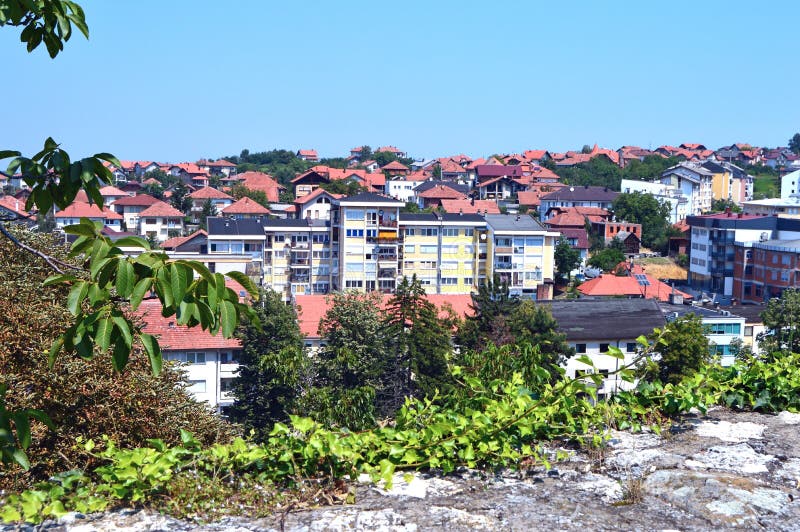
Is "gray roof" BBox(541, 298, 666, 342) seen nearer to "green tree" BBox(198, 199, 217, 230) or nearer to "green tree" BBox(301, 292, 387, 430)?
"green tree" BBox(301, 292, 387, 430)

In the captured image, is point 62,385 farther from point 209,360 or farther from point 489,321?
point 489,321

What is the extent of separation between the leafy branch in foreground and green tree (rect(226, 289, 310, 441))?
13517 mm

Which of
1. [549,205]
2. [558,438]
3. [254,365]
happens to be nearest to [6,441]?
[558,438]

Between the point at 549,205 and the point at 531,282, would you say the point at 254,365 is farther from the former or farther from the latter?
the point at 549,205

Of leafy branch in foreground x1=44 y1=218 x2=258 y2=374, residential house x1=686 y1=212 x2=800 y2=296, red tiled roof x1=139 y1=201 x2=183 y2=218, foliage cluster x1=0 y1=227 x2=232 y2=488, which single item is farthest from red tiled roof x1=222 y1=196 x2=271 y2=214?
leafy branch in foreground x1=44 y1=218 x2=258 y2=374

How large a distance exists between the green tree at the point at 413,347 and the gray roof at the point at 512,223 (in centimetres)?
1893

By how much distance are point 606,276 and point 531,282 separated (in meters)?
3.38

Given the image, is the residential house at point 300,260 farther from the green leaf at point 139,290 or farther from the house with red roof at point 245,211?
the green leaf at point 139,290

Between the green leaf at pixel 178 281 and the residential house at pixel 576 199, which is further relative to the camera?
the residential house at pixel 576 199

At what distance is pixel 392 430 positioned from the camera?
118 inches

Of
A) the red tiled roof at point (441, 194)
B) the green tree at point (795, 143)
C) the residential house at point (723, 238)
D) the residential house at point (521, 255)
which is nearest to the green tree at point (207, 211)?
the red tiled roof at point (441, 194)

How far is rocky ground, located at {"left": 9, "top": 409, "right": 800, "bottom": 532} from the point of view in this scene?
8.30 feet

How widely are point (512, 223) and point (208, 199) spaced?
26899mm

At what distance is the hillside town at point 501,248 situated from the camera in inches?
1041
